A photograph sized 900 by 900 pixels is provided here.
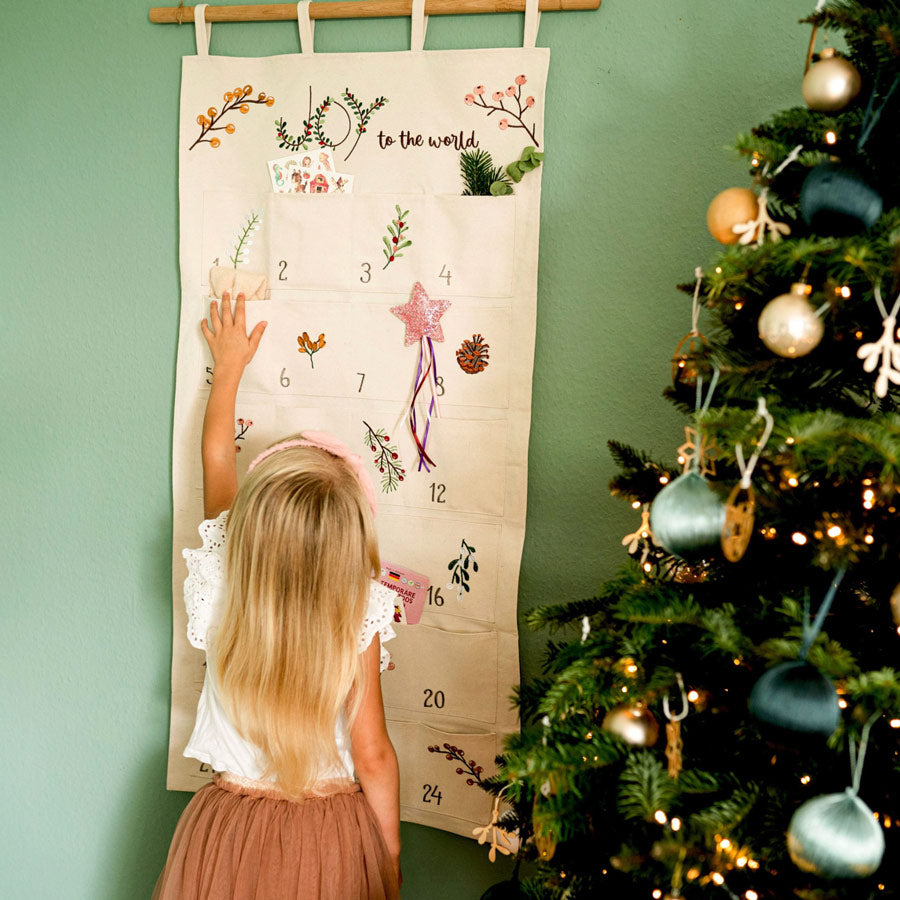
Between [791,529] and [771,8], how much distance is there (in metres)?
0.92

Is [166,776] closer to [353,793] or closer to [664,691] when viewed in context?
[353,793]

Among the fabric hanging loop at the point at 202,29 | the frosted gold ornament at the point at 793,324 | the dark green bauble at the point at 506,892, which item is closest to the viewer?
the frosted gold ornament at the point at 793,324

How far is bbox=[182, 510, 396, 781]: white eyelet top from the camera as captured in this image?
121 centimetres

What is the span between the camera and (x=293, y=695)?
3.72ft

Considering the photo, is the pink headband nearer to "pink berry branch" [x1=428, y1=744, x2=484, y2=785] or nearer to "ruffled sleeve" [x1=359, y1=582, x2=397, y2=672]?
"ruffled sleeve" [x1=359, y1=582, x2=397, y2=672]

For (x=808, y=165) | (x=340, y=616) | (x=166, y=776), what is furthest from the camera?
(x=166, y=776)

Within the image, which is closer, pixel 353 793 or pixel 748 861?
pixel 748 861

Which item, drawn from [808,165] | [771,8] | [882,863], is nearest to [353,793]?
[882,863]

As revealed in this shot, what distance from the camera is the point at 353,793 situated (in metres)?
1.26

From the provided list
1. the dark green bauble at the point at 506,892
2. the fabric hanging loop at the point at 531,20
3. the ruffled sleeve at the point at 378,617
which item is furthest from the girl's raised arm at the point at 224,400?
the dark green bauble at the point at 506,892

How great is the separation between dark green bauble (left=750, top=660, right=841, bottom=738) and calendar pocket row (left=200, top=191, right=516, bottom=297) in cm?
83

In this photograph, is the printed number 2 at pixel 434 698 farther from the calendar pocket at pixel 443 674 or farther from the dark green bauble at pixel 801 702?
the dark green bauble at pixel 801 702

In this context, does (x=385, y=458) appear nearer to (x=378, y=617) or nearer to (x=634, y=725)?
(x=378, y=617)

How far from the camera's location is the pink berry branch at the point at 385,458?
4.50 ft
